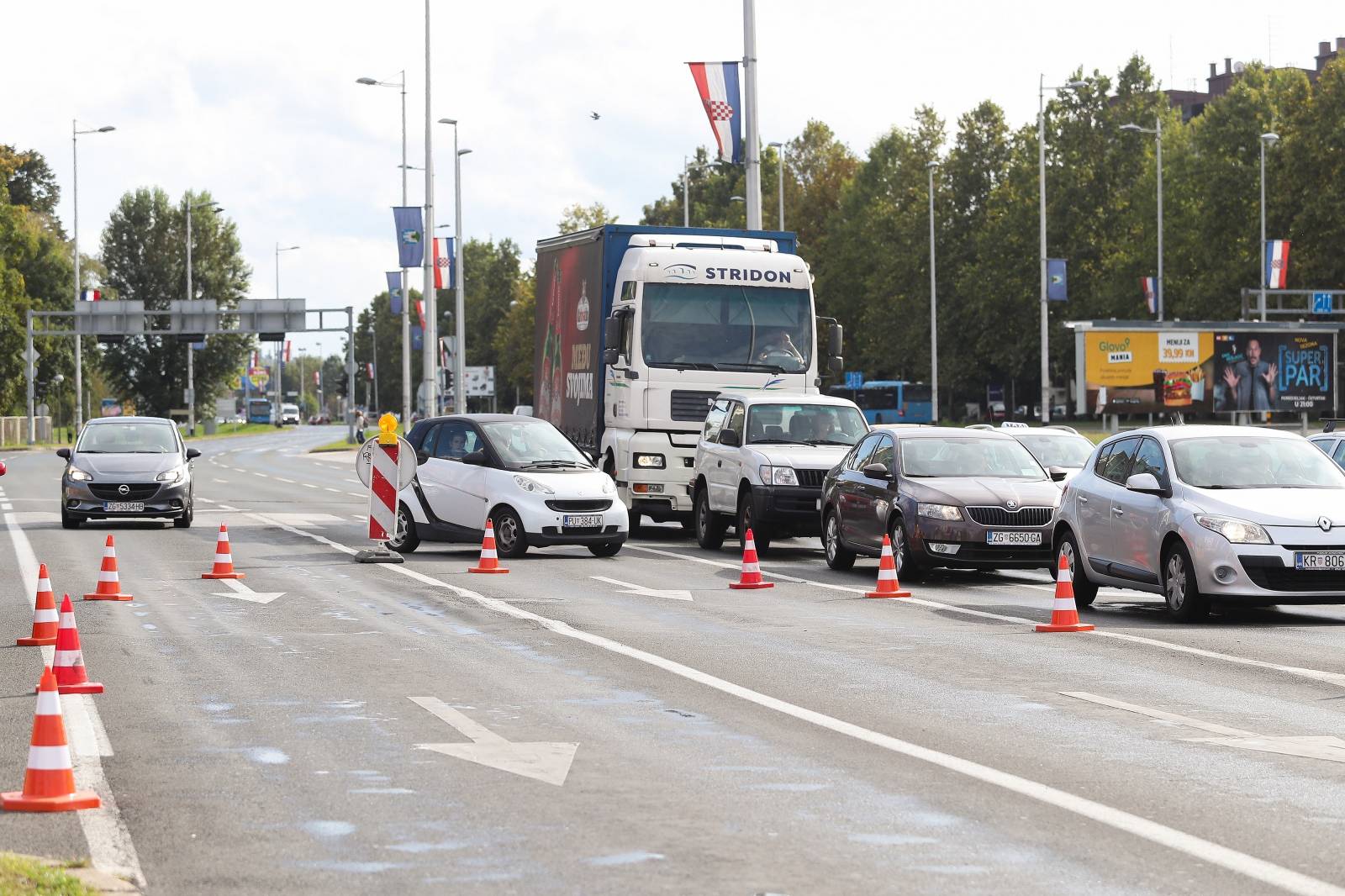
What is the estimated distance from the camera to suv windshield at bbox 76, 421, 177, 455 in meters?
29.4

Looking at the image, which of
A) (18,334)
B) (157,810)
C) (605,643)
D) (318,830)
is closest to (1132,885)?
(318,830)

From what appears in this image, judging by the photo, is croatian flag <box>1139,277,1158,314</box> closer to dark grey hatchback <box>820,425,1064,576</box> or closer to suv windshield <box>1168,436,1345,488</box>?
dark grey hatchback <box>820,425,1064,576</box>

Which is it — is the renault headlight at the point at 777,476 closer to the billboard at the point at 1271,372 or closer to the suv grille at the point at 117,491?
the suv grille at the point at 117,491

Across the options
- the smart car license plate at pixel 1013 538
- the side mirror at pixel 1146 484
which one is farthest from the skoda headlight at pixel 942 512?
the side mirror at pixel 1146 484

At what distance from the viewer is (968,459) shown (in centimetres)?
2058

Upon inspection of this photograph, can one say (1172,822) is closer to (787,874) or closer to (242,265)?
(787,874)

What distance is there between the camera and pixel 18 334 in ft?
326

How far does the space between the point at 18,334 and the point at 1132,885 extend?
99.6 m

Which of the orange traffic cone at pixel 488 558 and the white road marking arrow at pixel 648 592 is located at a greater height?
the orange traffic cone at pixel 488 558

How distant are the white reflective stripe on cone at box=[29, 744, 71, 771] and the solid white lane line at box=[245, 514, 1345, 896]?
3602 mm

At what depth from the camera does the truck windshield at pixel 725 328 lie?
1029 inches

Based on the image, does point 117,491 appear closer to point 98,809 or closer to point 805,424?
point 805,424

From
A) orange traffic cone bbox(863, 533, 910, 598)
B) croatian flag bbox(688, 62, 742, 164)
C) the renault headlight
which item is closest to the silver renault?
orange traffic cone bbox(863, 533, 910, 598)

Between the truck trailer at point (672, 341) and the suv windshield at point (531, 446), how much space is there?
7.44ft
